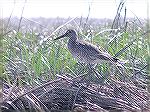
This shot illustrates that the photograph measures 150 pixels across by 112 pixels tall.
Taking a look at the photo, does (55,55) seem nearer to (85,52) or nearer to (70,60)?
(70,60)

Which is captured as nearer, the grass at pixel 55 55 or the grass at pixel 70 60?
the grass at pixel 70 60

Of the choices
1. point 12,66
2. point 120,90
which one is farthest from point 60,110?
point 12,66

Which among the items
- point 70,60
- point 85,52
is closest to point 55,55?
point 70,60

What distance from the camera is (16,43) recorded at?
6.69 metres

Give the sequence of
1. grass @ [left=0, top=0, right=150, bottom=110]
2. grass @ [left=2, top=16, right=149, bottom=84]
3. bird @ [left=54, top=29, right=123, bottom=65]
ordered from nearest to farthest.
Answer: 1. grass @ [left=0, top=0, right=150, bottom=110]
2. grass @ [left=2, top=16, right=149, bottom=84]
3. bird @ [left=54, top=29, right=123, bottom=65]

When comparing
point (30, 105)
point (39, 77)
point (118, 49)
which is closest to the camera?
point (30, 105)

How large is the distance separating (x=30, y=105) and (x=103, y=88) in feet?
2.65

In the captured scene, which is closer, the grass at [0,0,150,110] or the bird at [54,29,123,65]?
the grass at [0,0,150,110]

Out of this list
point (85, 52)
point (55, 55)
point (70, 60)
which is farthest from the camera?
point (85, 52)

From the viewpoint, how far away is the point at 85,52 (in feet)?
22.5

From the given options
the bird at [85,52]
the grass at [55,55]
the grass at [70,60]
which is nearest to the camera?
the grass at [70,60]

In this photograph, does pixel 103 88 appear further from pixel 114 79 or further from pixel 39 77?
pixel 39 77

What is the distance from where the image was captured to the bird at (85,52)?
631 centimetres

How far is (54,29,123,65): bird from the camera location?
631cm
